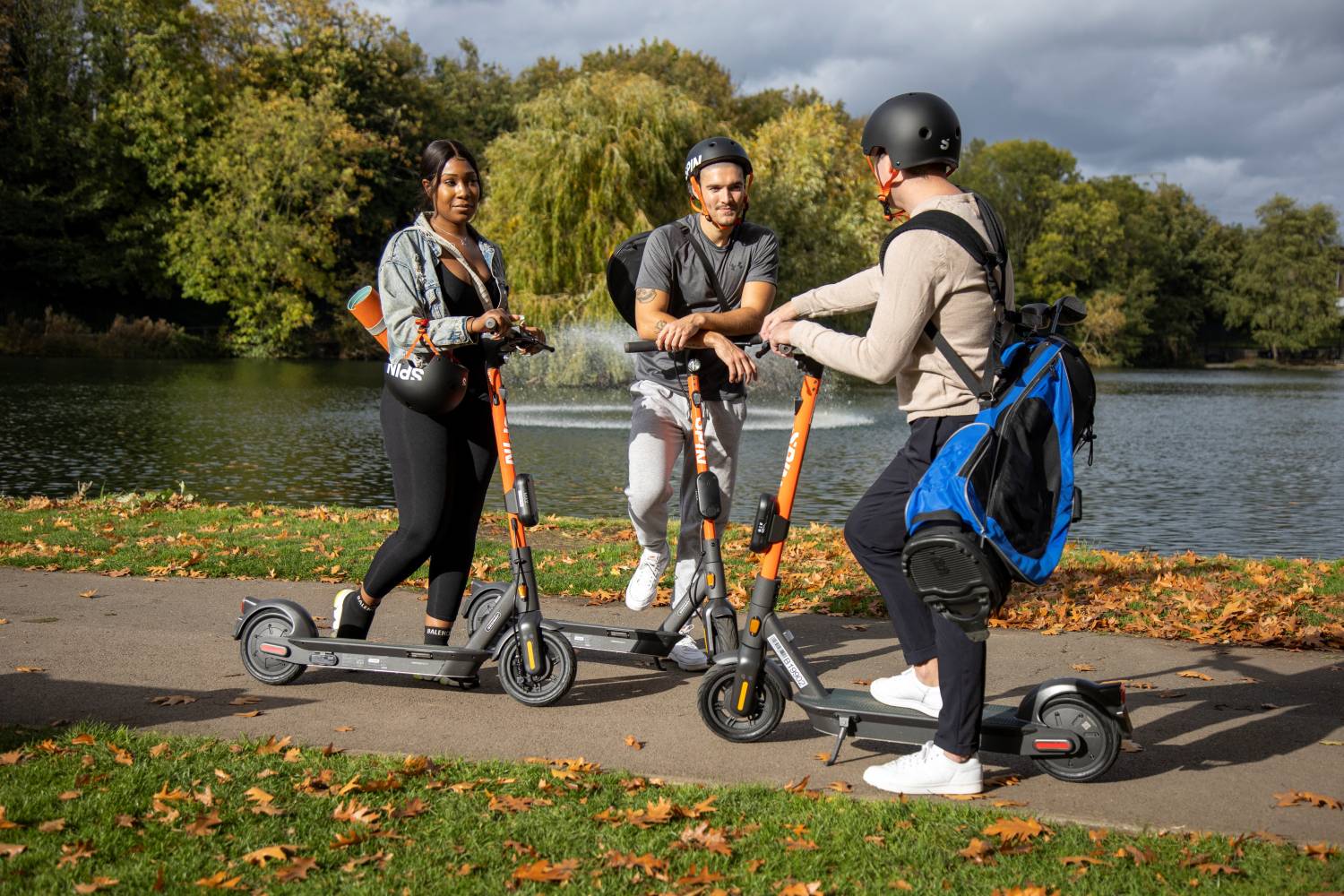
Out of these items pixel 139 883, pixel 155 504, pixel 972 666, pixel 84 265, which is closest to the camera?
pixel 139 883

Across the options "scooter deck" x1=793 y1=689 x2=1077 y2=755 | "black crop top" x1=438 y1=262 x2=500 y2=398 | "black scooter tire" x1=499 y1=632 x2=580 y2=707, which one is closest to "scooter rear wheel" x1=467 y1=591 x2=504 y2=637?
"black scooter tire" x1=499 y1=632 x2=580 y2=707

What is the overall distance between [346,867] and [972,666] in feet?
6.58

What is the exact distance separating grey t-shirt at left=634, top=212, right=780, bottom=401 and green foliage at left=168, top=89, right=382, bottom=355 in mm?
45754

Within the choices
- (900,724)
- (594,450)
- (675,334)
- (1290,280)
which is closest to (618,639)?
(675,334)

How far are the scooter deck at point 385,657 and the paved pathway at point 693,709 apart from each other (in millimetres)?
140

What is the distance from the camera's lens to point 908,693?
15.0 ft

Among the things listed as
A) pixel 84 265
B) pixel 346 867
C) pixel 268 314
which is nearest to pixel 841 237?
pixel 268 314

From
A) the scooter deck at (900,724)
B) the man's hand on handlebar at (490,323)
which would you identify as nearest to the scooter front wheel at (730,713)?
the scooter deck at (900,724)

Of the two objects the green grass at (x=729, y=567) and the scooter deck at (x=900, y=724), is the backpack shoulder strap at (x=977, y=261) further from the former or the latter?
the green grass at (x=729, y=567)

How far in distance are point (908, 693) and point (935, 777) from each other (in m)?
0.55

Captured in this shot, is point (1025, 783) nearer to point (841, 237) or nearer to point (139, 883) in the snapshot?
point (139, 883)

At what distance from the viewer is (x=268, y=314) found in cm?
5172

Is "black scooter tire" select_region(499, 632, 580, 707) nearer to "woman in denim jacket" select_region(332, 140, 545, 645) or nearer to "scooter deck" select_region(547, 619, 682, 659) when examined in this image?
"scooter deck" select_region(547, 619, 682, 659)

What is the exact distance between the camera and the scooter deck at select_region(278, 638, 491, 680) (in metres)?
5.16
